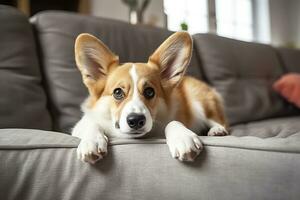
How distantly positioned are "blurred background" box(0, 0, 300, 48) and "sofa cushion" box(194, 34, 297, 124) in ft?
1.30

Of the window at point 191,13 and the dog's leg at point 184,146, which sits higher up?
the dog's leg at point 184,146

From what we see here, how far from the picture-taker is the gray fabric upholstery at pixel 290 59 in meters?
2.49

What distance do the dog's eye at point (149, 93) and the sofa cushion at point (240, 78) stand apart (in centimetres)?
100

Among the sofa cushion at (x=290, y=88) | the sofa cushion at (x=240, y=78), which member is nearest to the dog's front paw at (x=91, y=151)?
the sofa cushion at (x=240, y=78)

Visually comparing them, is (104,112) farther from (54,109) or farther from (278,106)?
(278,106)

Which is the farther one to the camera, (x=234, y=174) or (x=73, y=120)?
(x=73, y=120)

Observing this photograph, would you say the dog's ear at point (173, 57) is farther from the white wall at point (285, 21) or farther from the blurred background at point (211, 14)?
the white wall at point (285, 21)

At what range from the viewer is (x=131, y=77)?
906 millimetres

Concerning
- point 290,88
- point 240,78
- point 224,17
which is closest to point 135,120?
point 240,78

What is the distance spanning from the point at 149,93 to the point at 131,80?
0.06m

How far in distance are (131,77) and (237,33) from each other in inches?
135

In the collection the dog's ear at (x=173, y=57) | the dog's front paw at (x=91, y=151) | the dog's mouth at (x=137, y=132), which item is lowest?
the dog's mouth at (x=137, y=132)

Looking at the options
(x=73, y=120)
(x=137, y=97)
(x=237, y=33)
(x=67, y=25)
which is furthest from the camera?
(x=237, y=33)

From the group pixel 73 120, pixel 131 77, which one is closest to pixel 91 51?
pixel 131 77
